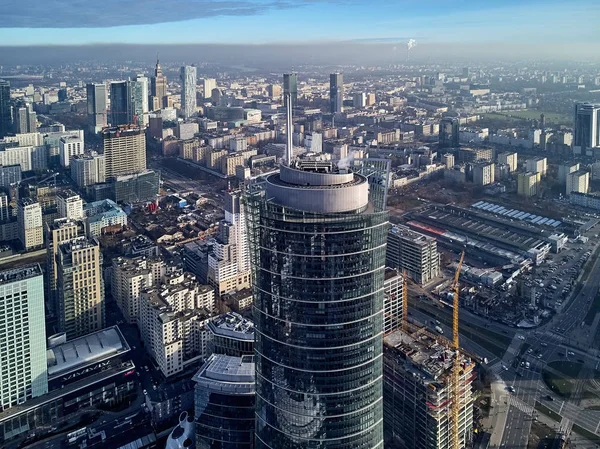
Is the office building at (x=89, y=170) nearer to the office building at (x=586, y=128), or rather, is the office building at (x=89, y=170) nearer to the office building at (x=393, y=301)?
the office building at (x=393, y=301)

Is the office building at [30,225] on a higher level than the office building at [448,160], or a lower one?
lower

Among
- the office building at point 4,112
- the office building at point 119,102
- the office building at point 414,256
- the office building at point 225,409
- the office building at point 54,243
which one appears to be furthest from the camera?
the office building at point 119,102

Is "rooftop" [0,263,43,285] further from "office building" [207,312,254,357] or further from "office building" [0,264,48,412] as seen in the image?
"office building" [207,312,254,357]

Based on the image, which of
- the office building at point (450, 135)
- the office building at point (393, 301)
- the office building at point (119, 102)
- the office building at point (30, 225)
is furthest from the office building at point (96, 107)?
the office building at point (393, 301)

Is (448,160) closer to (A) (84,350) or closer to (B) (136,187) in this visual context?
(B) (136,187)

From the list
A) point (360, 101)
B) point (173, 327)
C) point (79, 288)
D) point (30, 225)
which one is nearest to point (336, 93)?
point (360, 101)

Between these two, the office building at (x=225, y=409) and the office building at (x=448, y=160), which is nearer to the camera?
the office building at (x=225, y=409)

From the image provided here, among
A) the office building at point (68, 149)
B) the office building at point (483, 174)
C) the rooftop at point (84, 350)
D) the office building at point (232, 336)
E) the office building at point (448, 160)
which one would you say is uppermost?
the office building at point (68, 149)
